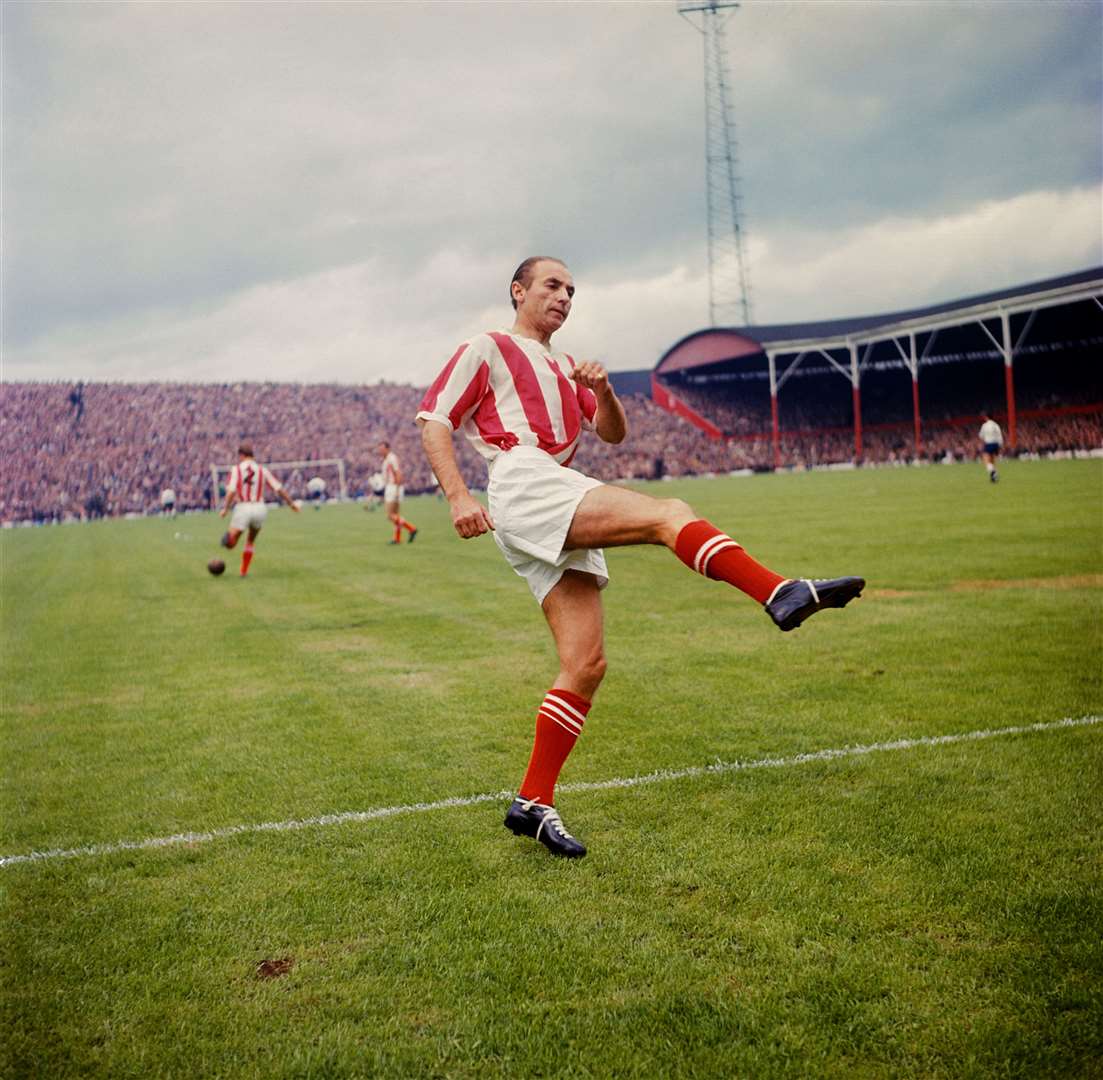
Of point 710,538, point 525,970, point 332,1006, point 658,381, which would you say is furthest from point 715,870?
point 658,381

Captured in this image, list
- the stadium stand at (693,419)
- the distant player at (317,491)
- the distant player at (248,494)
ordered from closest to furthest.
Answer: the distant player at (248,494), the stadium stand at (693,419), the distant player at (317,491)

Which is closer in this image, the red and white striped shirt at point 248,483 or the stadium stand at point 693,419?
the red and white striped shirt at point 248,483

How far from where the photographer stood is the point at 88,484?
168 feet

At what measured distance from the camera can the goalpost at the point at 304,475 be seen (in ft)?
181

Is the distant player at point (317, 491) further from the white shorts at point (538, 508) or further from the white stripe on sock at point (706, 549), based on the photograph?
the white stripe on sock at point (706, 549)

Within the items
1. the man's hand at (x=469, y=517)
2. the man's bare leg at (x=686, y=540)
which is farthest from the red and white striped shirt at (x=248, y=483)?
the man's bare leg at (x=686, y=540)

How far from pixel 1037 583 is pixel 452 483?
8.16 metres

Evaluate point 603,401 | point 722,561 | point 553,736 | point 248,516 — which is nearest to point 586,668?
point 553,736

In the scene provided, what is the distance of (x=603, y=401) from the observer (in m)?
4.49

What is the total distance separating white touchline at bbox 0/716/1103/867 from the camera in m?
4.31

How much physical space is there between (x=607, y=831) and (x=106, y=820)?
2.28 metres

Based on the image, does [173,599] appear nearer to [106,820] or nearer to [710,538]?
[106,820]

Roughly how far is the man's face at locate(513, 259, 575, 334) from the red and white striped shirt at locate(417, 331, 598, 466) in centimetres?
11

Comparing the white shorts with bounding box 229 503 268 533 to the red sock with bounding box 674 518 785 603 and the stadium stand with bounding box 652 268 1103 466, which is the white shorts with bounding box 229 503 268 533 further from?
the stadium stand with bounding box 652 268 1103 466
